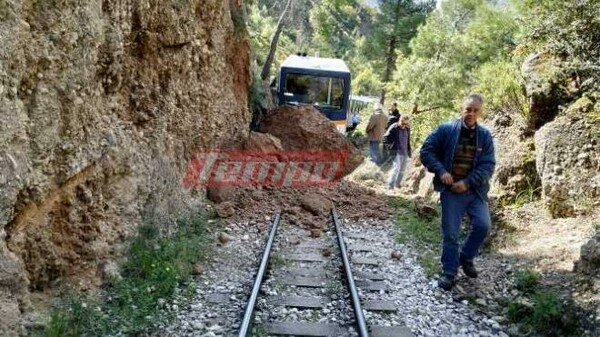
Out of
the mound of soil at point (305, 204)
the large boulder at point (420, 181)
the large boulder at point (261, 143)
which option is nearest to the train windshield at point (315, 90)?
the large boulder at point (420, 181)

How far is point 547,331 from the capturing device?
4.93m

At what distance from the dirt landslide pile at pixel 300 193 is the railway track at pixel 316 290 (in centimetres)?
83

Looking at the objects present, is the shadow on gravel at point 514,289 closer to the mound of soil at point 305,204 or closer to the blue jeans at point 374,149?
the mound of soil at point 305,204

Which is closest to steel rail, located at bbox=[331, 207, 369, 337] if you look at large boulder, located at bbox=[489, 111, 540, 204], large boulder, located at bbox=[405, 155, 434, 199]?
large boulder, located at bbox=[489, 111, 540, 204]

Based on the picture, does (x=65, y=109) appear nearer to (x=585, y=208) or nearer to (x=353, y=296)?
(x=353, y=296)

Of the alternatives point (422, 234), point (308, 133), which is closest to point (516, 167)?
point (422, 234)

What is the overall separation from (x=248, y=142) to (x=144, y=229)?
4.53m

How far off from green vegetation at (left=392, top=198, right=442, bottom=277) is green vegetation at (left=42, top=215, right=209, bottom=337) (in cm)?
292

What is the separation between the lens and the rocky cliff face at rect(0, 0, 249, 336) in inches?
157

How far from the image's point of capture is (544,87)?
8.46m

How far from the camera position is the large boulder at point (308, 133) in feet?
39.7

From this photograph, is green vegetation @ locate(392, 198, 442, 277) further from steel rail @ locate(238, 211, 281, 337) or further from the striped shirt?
steel rail @ locate(238, 211, 281, 337)

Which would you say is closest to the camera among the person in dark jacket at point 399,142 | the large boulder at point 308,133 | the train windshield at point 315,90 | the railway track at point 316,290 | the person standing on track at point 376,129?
the railway track at point 316,290

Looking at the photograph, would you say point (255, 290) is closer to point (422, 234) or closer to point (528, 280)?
point (528, 280)
